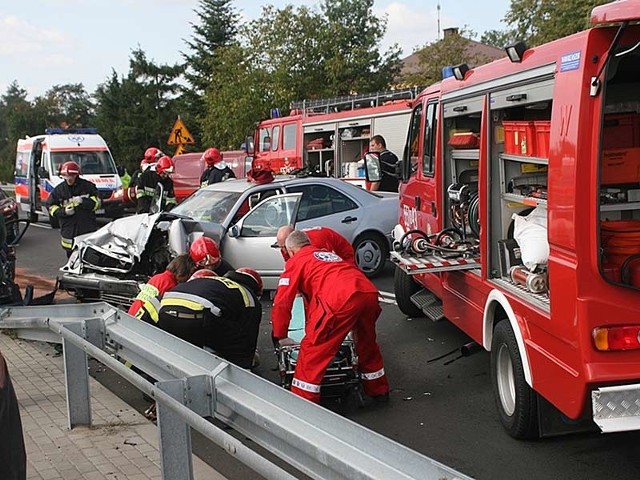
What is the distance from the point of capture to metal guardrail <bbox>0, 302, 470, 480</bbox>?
253cm

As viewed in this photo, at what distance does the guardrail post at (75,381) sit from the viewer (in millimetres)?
5188

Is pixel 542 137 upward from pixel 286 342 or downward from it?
upward

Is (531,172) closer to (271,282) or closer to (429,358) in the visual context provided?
(429,358)

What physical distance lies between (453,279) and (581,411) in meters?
2.55

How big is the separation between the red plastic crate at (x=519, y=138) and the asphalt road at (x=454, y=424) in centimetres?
187

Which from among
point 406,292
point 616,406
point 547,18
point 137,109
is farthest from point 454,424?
point 137,109

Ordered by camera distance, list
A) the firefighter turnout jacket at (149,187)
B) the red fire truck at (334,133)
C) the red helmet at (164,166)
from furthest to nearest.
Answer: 1. the red fire truck at (334,133)
2. the firefighter turnout jacket at (149,187)
3. the red helmet at (164,166)

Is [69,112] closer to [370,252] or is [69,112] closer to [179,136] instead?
[179,136]

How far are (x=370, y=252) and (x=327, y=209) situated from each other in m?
0.94

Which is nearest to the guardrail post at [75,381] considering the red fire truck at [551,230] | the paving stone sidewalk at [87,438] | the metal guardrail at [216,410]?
the metal guardrail at [216,410]

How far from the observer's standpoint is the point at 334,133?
1833 centimetres

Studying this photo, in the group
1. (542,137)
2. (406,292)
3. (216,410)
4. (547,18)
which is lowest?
(406,292)

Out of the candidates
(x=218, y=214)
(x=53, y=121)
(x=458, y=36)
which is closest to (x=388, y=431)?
(x=218, y=214)

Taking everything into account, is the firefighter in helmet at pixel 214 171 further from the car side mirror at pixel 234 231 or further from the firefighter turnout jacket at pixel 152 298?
the firefighter turnout jacket at pixel 152 298
